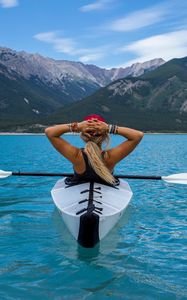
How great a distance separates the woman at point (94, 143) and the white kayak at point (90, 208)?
658mm

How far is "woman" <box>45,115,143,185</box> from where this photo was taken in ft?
34.8

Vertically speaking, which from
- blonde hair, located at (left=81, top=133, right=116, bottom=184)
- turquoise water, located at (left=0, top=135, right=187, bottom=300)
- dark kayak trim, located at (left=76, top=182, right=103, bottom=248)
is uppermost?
blonde hair, located at (left=81, top=133, right=116, bottom=184)

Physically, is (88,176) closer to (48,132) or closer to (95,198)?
(95,198)

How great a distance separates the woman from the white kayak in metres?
0.66

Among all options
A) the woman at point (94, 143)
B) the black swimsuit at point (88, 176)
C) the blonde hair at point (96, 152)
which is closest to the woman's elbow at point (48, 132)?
the woman at point (94, 143)

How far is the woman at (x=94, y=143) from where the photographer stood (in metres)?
10.6

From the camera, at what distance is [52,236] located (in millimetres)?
12672

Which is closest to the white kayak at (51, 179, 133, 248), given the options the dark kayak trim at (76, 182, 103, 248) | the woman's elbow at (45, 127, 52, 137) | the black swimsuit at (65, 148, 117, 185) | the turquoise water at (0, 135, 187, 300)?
the dark kayak trim at (76, 182, 103, 248)

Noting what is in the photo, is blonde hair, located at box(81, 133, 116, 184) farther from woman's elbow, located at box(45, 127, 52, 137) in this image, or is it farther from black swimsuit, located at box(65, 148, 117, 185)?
woman's elbow, located at box(45, 127, 52, 137)

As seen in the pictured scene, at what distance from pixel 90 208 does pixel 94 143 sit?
5.57 ft

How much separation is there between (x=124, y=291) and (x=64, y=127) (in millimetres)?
4262

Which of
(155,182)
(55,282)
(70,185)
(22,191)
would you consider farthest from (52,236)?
(155,182)

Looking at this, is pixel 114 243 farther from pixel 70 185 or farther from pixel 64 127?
pixel 64 127

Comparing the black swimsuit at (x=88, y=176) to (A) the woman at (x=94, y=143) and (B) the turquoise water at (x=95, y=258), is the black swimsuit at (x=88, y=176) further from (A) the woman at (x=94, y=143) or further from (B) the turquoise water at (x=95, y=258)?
(B) the turquoise water at (x=95, y=258)
